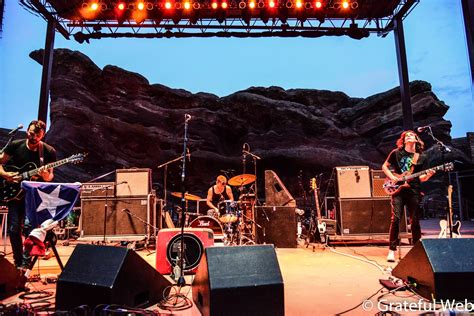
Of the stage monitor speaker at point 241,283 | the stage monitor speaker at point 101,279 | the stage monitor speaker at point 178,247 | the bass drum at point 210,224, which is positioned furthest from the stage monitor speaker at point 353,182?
the stage monitor speaker at point 101,279

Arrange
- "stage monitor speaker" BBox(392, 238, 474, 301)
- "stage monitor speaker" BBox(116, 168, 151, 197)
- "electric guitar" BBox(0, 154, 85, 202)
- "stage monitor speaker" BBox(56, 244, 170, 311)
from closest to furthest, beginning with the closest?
"stage monitor speaker" BBox(56, 244, 170, 311) → "stage monitor speaker" BBox(392, 238, 474, 301) → "electric guitar" BBox(0, 154, 85, 202) → "stage monitor speaker" BBox(116, 168, 151, 197)

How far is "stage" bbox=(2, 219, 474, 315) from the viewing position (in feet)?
9.14

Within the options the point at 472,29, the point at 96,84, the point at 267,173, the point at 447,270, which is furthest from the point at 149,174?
the point at 96,84

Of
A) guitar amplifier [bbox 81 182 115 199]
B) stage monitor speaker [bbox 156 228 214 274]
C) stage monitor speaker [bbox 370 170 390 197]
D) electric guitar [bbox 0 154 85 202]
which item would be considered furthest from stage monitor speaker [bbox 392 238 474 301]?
guitar amplifier [bbox 81 182 115 199]

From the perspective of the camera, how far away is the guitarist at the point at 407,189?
4.86 m

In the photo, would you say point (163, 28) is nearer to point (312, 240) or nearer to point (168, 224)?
point (168, 224)

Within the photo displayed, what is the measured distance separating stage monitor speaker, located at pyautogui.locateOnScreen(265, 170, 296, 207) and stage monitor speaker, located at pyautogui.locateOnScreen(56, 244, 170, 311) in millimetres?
4435

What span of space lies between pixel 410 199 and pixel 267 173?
317 cm

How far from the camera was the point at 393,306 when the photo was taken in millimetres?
2686

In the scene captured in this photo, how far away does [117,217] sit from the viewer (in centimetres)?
701

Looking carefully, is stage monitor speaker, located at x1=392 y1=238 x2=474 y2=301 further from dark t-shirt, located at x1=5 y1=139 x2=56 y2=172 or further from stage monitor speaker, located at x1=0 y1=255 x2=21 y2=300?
dark t-shirt, located at x1=5 y1=139 x2=56 y2=172

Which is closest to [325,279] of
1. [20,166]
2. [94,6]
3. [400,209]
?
[400,209]

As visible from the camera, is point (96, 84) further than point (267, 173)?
Yes

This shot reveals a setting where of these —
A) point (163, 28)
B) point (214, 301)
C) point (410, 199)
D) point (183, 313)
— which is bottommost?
point (183, 313)
